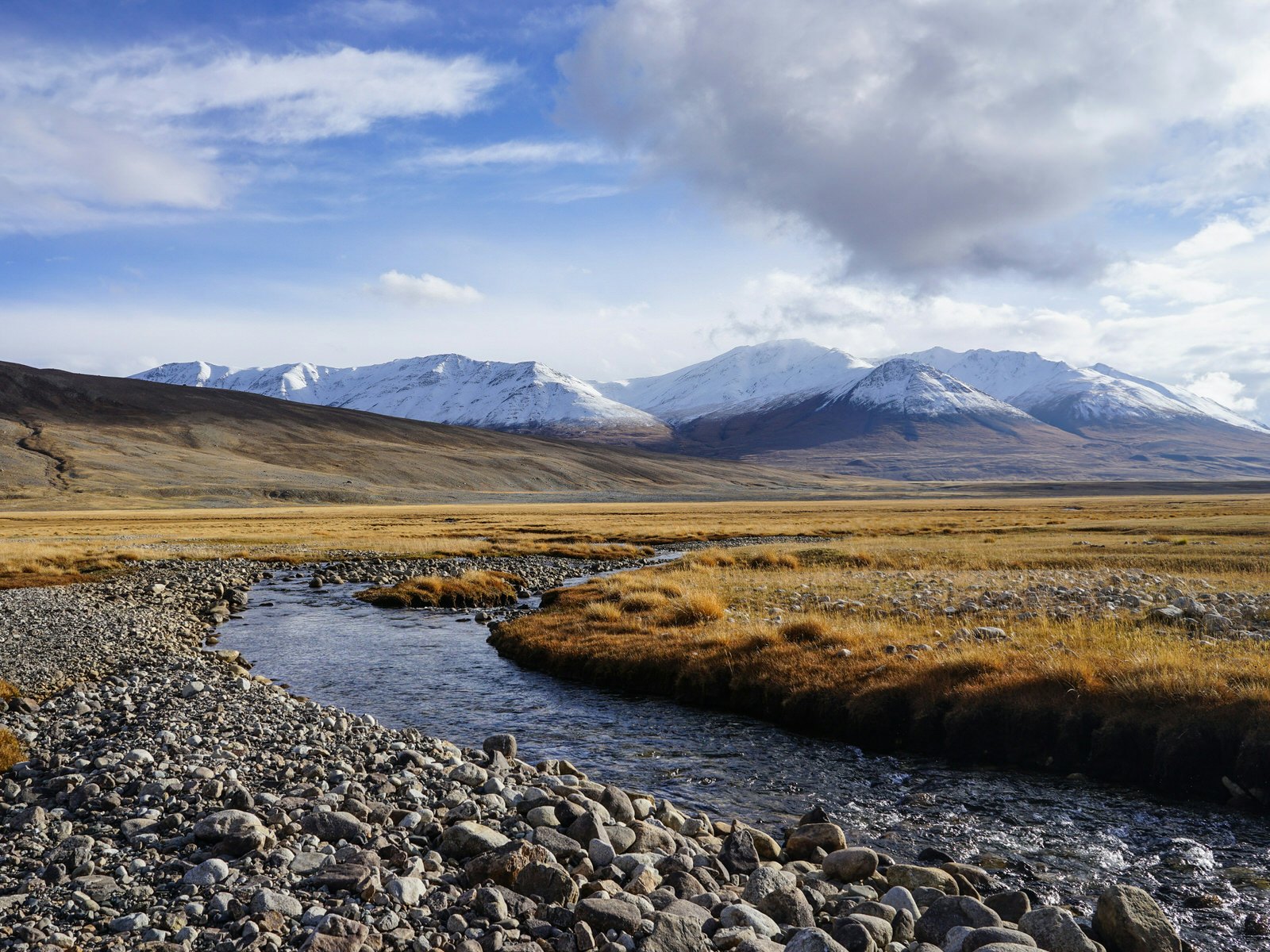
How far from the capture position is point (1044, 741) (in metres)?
14.3

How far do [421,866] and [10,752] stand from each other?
7803 mm

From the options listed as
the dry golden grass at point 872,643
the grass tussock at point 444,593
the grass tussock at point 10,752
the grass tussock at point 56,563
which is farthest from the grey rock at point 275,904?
the grass tussock at point 56,563

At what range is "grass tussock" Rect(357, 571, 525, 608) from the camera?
114 feet

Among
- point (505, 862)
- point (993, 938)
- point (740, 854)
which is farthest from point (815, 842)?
point (505, 862)

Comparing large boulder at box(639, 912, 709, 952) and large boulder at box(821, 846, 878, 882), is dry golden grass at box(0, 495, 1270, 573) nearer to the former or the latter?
large boulder at box(821, 846, 878, 882)

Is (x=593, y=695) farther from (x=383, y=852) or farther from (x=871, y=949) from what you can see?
(x=871, y=949)

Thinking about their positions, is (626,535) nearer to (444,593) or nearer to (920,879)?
(444,593)

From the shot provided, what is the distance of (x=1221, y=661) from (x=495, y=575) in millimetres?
30875

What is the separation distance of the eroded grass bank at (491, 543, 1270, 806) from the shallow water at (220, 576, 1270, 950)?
0.81m

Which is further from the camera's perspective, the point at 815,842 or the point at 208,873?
the point at 815,842

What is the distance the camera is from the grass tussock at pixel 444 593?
34844mm

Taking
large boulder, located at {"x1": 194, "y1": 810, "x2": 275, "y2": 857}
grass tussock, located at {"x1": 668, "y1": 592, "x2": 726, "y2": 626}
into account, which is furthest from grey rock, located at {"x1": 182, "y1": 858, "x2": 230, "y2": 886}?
grass tussock, located at {"x1": 668, "y1": 592, "x2": 726, "y2": 626}

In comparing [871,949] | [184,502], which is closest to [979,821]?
[871,949]

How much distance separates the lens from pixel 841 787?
1341cm
